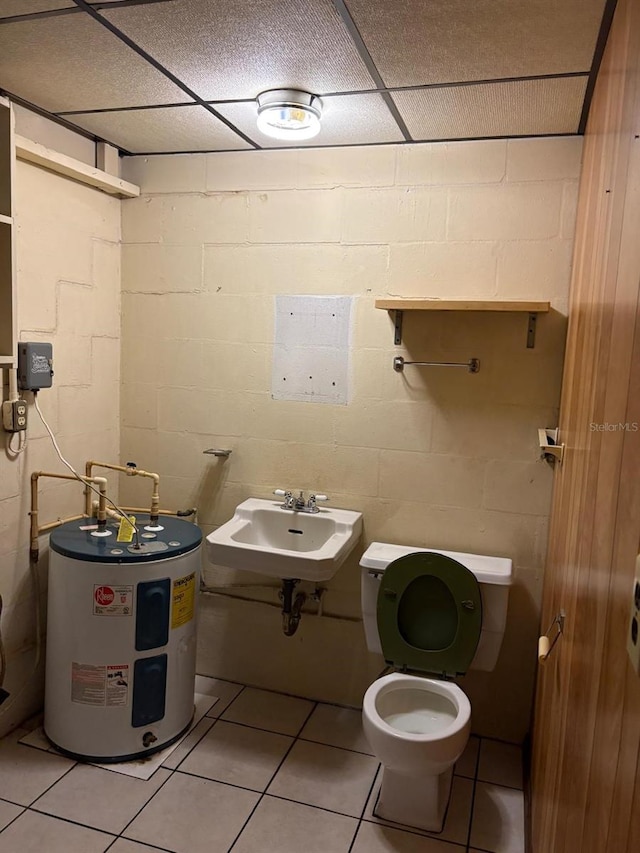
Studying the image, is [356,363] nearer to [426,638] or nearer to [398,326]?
[398,326]

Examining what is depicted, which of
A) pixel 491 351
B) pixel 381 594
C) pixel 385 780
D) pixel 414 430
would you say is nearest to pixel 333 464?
pixel 414 430

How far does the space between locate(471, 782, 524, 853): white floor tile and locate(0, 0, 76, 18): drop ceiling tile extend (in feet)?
8.58

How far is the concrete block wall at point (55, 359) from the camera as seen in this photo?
231 cm

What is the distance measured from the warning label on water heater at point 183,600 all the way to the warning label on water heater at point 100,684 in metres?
0.23

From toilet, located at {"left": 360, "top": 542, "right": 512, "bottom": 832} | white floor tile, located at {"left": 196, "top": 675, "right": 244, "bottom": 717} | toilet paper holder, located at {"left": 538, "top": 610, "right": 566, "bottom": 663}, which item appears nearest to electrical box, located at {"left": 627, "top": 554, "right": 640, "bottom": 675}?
toilet paper holder, located at {"left": 538, "top": 610, "right": 566, "bottom": 663}

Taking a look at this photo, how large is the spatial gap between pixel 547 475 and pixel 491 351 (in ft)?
1.68

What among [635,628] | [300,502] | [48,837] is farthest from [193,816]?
[635,628]

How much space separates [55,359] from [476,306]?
5.29ft

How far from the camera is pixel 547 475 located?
2.37 meters

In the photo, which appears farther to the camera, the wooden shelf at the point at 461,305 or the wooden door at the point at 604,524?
the wooden shelf at the point at 461,305

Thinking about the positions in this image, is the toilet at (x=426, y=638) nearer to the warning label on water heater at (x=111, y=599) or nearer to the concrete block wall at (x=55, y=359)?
the warning label on water heater at (x=111, y=599)

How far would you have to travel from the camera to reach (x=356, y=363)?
2.55 m

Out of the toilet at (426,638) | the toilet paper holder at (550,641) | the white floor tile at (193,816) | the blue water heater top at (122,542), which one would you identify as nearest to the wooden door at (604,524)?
the toilet paper holder at (550,641)

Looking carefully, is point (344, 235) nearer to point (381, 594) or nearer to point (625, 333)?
point (381, 594)
